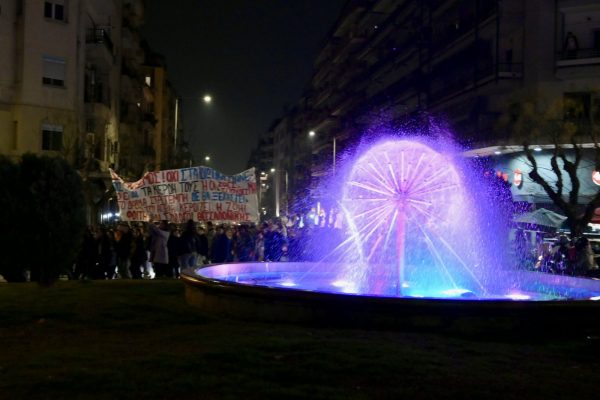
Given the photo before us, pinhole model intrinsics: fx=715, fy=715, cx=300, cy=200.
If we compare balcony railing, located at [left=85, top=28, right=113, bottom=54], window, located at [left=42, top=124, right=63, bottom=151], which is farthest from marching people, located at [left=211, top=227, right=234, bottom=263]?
balcony railing, located at [left=85, top=28, right=113, bottom=54]

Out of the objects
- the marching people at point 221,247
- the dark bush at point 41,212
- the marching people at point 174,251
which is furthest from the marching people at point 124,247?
the dark bush at point 41,212

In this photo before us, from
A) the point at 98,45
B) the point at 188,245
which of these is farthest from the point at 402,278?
the point at 98,45

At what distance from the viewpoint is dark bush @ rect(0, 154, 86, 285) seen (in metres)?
13.1

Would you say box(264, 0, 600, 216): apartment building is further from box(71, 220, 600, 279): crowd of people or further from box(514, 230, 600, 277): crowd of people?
box(71, 220, 600, 279): crowd of people

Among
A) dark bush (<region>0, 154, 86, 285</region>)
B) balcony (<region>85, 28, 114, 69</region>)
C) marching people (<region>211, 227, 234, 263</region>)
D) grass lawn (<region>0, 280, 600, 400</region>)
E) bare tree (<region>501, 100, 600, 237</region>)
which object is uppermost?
balcony (<region>85, 28, 114, 69</region>)

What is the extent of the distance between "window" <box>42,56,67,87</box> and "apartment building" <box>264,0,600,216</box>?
68.7 feet

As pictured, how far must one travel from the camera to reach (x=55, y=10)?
119ft

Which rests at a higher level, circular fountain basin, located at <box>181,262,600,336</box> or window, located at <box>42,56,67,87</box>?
window, located at <box>42,56,67,87</box>

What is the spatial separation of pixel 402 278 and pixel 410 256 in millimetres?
2897

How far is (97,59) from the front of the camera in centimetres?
4203

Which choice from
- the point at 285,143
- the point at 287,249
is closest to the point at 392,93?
the point at 287,249

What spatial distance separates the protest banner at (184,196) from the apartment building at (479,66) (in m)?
15.0

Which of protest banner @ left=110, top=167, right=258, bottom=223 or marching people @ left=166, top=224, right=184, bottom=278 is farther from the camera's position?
protest banner @ left=110, top=167, right=258, bottom=223

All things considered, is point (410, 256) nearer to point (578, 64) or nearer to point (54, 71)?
point (578, 64)
